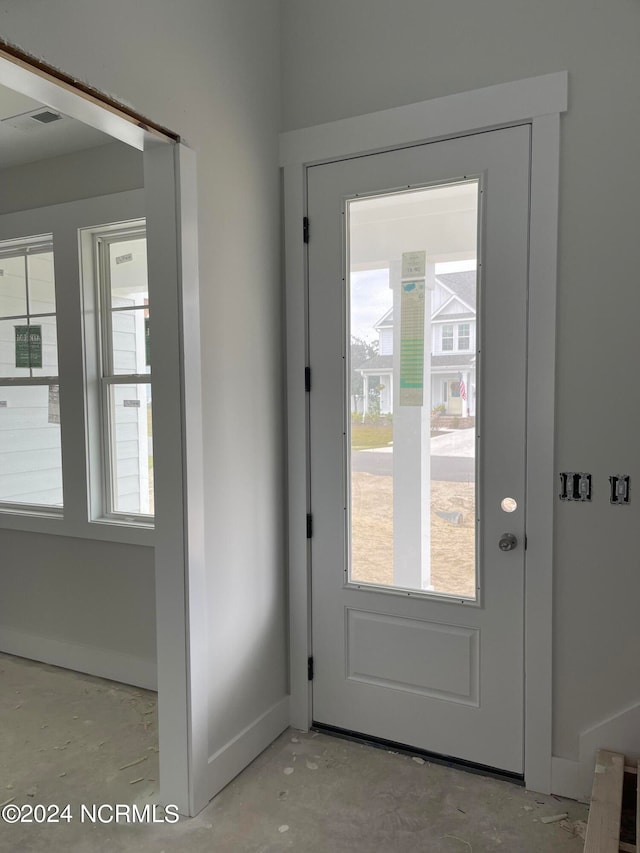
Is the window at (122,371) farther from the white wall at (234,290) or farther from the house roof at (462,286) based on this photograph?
the house roof at (462,286)

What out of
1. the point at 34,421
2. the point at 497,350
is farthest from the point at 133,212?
the point at 497,350

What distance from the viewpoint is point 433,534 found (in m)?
2.34

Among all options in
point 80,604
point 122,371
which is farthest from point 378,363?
point 80,604

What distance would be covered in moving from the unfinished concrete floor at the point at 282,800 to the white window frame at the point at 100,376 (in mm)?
1029

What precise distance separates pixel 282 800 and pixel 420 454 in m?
1.36

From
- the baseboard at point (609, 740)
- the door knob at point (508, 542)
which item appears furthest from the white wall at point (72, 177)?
the baseboard at point (609, 740)

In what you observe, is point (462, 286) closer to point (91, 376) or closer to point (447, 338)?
point (447, 338)

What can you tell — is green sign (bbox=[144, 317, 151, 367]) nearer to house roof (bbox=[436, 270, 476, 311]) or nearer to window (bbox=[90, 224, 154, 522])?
window (bbox=[90, 224, 154, 522])

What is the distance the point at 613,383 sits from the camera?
2.04 m

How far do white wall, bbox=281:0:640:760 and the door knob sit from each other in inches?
5.7

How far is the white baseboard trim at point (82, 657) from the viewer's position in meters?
3.09

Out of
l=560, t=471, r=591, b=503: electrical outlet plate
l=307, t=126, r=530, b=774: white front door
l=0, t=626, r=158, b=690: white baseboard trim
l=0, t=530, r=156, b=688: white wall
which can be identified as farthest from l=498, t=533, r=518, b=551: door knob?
l=0, t=626, r=158, b=690: white baseboard trim

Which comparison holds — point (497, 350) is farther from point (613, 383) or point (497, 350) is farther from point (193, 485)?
point (193, 485)

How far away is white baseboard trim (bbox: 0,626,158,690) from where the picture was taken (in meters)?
3.09
